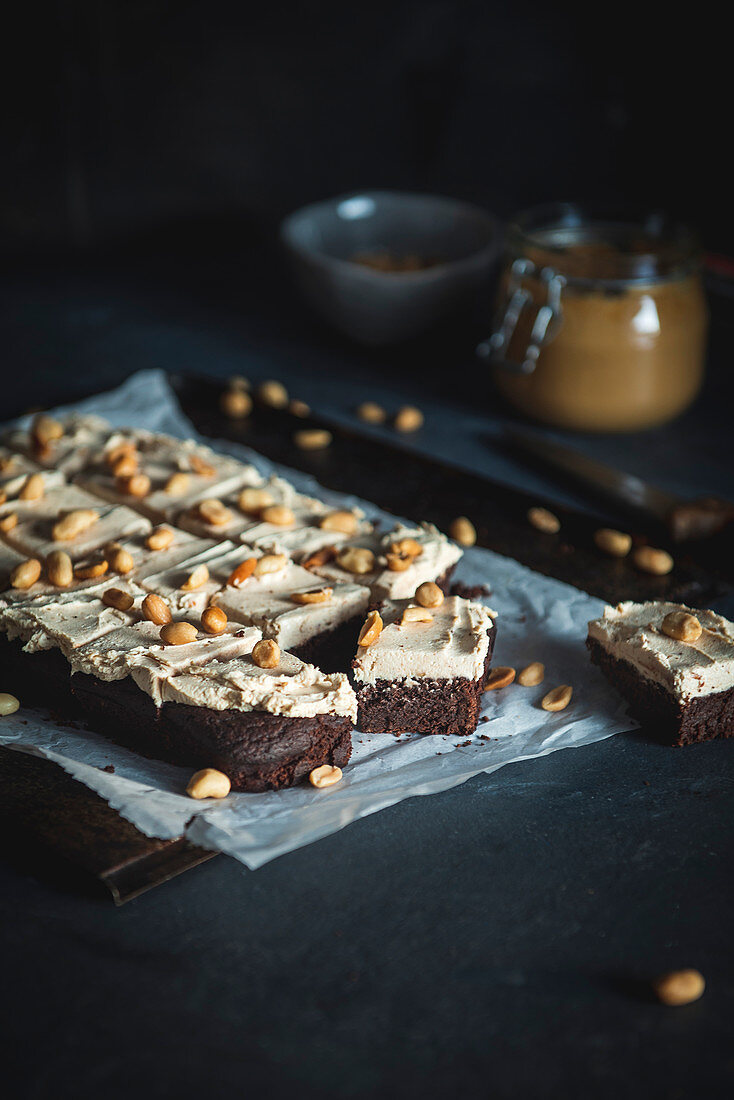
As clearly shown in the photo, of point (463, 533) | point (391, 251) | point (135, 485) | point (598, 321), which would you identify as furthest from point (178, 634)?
point (391, 251)

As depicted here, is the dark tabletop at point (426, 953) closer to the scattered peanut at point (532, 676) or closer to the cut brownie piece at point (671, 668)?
the cut brownie piece at point (671, 668)

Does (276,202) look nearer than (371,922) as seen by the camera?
No

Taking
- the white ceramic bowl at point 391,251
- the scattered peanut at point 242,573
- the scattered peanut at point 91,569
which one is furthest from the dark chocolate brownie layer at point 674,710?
the white ceramic bowl at point 391,251

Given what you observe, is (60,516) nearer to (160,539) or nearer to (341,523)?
(160,539)

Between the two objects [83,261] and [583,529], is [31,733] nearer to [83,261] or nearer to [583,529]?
[583,529]

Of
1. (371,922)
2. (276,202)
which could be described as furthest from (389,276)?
(371,922)

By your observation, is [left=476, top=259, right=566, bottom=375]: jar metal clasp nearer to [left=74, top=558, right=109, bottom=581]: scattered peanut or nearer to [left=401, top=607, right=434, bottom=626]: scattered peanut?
[left=401, top=607, right=434, bottom=626]: scattered peanut
